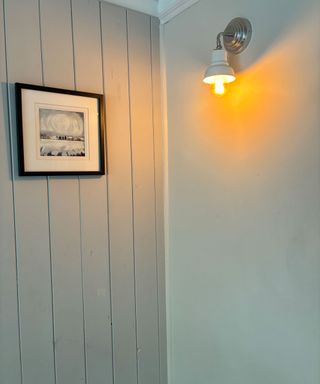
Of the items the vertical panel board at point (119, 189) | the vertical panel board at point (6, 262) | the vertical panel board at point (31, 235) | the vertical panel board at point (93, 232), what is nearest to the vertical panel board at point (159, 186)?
the vertical panel board at point (119, 189)

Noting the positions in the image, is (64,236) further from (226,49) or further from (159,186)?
(226,49)

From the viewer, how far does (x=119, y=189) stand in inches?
56.9

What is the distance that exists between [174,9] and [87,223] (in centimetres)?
99

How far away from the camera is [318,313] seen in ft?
3.15

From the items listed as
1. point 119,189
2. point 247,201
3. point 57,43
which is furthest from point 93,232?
→ point 57,43

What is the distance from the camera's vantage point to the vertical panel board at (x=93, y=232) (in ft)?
4.37

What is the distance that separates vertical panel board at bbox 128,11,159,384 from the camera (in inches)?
58.2

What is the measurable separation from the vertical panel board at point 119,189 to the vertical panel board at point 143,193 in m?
0.03

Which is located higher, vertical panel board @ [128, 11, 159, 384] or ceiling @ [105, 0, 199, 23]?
ceiling @ [105, 0, 199, 23]

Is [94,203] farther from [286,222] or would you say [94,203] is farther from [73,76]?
[286,222]

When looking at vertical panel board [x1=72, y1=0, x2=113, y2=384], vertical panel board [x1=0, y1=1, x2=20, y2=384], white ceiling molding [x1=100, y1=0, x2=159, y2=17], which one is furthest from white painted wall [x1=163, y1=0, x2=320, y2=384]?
vertical panel board [x1=0, y1=1, x2=20, y2=384]

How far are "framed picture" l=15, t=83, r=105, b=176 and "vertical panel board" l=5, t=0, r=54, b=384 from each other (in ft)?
0.13

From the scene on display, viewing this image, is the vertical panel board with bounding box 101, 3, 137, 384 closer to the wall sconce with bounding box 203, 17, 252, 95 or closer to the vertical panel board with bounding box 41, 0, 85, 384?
the vertical panel board with bounding box 41, 0, 85, 384

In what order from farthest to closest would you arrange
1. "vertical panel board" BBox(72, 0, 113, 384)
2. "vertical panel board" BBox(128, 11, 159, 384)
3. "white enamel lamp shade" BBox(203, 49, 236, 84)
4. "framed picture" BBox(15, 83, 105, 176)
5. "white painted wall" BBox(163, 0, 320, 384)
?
"vertical panel board" BBox(128, 11, 159, 384), "vertical panel board" BBox(72, 0, 113, 384), "framed picture" BBox(15, 83, 105, 176), "white enamel lamp shade" BBox(203, 49, 236, 84), "white painted wall" BBox(163, 0, 320, 384)
